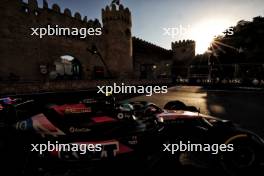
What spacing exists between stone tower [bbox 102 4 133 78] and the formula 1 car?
69.2 ft

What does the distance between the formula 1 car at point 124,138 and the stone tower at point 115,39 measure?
21093 mm

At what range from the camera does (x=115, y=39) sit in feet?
77.5

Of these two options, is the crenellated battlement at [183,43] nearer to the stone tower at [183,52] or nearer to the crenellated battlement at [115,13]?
the stone tower at [183,52]

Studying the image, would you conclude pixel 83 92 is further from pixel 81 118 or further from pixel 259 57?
pixel 259 57

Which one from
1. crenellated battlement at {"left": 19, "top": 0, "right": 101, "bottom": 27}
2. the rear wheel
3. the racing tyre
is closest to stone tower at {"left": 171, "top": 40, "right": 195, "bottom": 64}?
crenellated battlement at {"left": 19, "top": 0, "right": 101, "bottom": 27}

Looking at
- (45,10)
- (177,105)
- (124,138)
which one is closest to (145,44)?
(45,10)

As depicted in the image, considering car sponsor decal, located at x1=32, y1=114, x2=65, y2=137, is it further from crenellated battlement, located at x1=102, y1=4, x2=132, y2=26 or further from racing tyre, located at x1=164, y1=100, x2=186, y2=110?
crenellated battlement, located at x1=102, y1=4, x2=132, y2=26

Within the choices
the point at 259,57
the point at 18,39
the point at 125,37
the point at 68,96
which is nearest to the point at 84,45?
the point at 125,37

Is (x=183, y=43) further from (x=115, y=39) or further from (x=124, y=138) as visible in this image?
(x=124, y=138)

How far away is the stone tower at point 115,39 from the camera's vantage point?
23656mm

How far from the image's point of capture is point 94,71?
73.8 feet

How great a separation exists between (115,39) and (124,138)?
22.1 meters

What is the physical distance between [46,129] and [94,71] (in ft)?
67.0

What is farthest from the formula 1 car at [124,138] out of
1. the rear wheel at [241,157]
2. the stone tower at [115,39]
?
the stone tower at [115,39]
